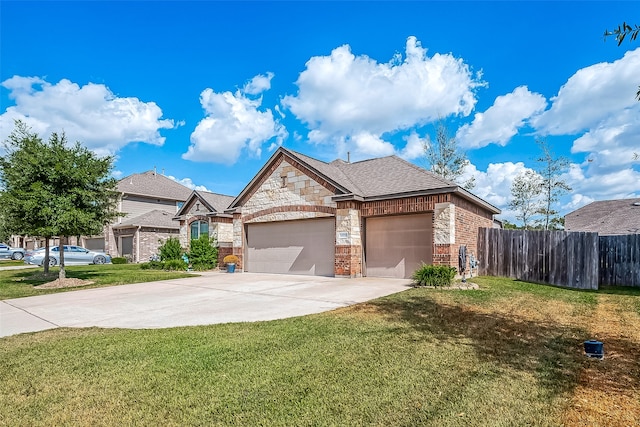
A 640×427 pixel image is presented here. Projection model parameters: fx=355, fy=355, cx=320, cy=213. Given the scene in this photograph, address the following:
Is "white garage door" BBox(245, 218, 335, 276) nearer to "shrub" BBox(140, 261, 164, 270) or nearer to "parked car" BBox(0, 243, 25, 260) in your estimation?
"shrub" BBox(140, 261, 164, 270)

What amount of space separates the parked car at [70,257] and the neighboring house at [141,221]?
2656mm

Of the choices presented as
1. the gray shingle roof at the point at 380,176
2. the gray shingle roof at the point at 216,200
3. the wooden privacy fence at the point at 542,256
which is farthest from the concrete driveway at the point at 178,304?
the gray shingle roof at the point at 216,200

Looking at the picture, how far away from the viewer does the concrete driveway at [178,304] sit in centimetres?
694

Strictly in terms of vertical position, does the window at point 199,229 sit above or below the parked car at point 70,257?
above

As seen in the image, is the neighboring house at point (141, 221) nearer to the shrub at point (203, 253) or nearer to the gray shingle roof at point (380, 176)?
the shrub at point (203, 253)

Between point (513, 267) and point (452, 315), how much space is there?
770 centimetres

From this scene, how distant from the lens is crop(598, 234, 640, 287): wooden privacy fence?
12.2 m

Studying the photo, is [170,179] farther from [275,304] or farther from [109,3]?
[275,304]

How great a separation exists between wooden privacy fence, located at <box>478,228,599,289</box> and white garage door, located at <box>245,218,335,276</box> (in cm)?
619

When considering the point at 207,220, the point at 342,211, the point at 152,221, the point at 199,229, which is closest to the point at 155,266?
the point at 199,229

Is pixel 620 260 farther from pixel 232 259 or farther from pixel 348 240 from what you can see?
pixel 232 259

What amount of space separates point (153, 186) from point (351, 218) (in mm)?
25813

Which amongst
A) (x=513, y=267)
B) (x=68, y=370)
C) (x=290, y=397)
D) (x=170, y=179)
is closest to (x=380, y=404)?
(x=290, y=397)

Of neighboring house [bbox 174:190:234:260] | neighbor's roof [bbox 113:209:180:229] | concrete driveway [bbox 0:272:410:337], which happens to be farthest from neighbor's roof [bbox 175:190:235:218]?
concrete driveway [bbox 0:272:410:337]
